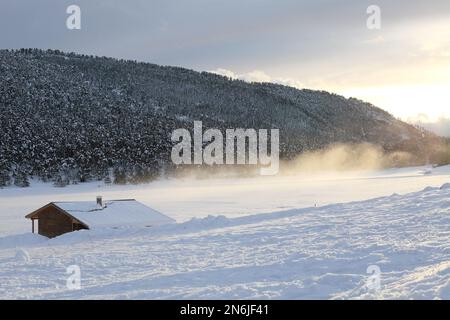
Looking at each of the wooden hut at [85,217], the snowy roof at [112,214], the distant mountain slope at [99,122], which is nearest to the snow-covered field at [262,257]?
the wooden hut at [85,217]

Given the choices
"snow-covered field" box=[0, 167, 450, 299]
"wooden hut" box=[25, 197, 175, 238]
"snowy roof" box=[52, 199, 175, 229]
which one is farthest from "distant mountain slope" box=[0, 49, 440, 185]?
"snow-covered field" box=[0, 167, 450, 299]

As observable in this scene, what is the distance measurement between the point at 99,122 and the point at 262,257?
123616mm

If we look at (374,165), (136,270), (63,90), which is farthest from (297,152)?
(136,270)

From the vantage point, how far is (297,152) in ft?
480

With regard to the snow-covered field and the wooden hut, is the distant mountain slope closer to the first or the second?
the wooden hut

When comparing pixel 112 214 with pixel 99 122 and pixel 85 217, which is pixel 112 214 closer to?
pixel 85 217

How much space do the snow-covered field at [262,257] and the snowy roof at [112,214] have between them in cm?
218

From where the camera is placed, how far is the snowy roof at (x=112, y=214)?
127ft

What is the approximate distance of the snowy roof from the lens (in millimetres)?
38688

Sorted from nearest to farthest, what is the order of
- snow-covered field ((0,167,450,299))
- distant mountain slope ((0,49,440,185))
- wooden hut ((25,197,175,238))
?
snow-covered field ((0,167,450,299)), wooden hut ((25,197,175,238)), distant mountain slope ((0,49,440,185))

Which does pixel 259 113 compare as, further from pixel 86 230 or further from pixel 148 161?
pixel 86 230

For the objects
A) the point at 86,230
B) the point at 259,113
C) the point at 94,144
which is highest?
the point at 259,113

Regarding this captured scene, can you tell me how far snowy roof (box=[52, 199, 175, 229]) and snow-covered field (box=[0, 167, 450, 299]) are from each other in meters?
2.18
